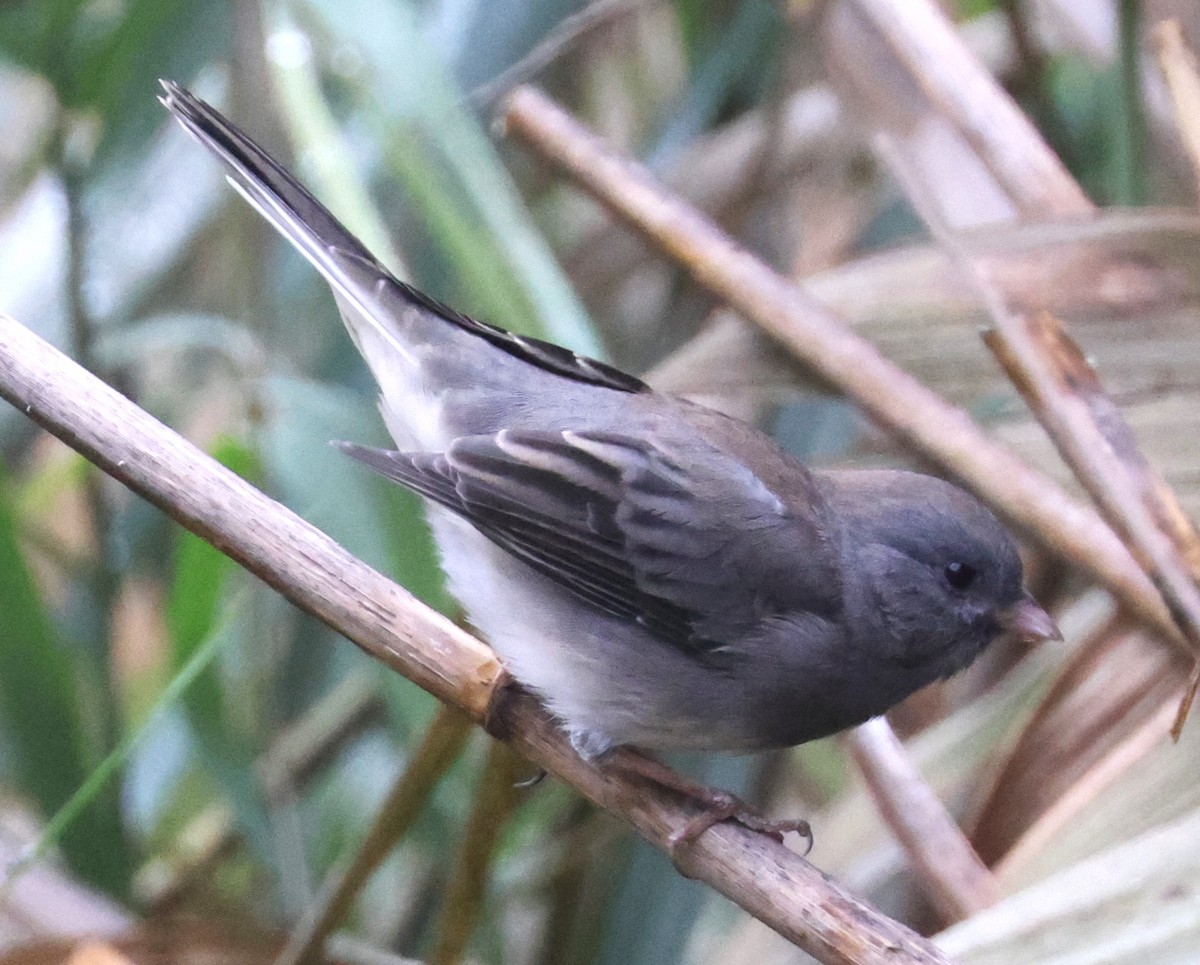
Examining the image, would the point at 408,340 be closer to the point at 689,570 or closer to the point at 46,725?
the point at 689,570

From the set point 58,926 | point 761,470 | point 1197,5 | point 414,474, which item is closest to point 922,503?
point 761,470

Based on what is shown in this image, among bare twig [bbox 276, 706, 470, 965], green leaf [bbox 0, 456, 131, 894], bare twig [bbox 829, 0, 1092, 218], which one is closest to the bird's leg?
bare twig [bbox 276, 706, 470, 965]

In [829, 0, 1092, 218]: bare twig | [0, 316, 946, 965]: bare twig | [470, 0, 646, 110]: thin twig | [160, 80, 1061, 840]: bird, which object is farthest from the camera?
[470, 0, 646, 110]: thin twig

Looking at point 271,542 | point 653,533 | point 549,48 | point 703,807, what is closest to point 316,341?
point 549,48

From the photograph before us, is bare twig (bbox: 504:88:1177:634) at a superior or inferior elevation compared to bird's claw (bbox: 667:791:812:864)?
superior

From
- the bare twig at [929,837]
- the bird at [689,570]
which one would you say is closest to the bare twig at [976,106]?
the bird at [689,570]

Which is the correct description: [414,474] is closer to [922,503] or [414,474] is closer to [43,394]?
[43,394]

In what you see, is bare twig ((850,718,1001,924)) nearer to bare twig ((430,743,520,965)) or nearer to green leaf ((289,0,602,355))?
bare twig ((430,743,520,965))

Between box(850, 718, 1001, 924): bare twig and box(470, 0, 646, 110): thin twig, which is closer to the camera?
box(850, 718, 1001, 924): bare twig
